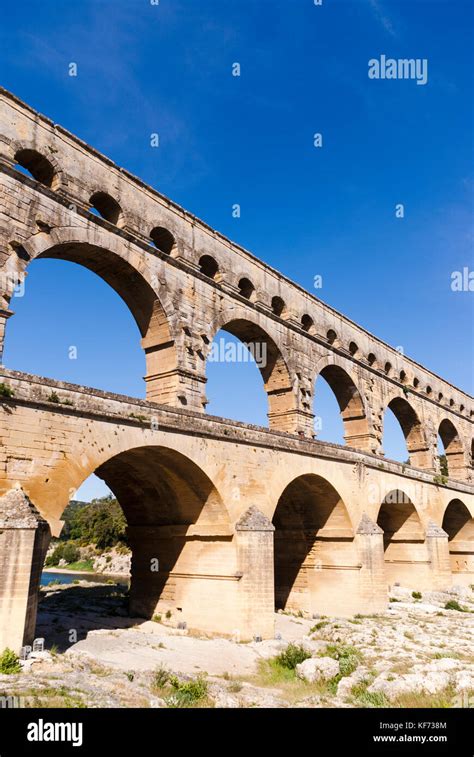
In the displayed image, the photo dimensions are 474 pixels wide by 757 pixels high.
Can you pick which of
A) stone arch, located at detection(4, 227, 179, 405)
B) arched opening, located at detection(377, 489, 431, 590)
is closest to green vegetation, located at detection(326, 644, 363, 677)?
stone arch, located at detection(4, 227, 179, 405)

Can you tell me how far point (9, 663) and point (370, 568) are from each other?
12703 mm

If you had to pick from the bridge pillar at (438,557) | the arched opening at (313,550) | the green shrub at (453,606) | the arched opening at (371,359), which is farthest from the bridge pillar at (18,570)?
the arched opening at (371,359)

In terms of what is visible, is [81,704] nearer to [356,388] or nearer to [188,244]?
[188,244]

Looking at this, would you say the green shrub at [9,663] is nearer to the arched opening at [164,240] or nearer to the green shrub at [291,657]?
the green shrub at [291,657]

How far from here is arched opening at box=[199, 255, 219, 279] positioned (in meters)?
18.8

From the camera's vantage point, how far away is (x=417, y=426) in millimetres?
30625

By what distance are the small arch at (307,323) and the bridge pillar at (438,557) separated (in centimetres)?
1008

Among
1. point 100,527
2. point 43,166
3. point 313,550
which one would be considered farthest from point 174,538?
point 100,527

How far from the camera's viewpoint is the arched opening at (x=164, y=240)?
1718 centimetres

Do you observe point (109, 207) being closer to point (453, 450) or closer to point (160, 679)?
point (160, 679)

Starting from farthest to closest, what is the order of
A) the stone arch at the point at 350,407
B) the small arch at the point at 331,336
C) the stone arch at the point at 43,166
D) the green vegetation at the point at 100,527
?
1. the green vegetation at the point at 100,527
2. the stone arch at the point at 350,407
3. the small arch at the point at 331,336
4. the stone arch at the point at 43,166

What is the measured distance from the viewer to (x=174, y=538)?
566 inches

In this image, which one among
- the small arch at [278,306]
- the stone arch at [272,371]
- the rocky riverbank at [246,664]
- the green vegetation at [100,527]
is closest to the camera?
the rocky riverbank at [246,664]
